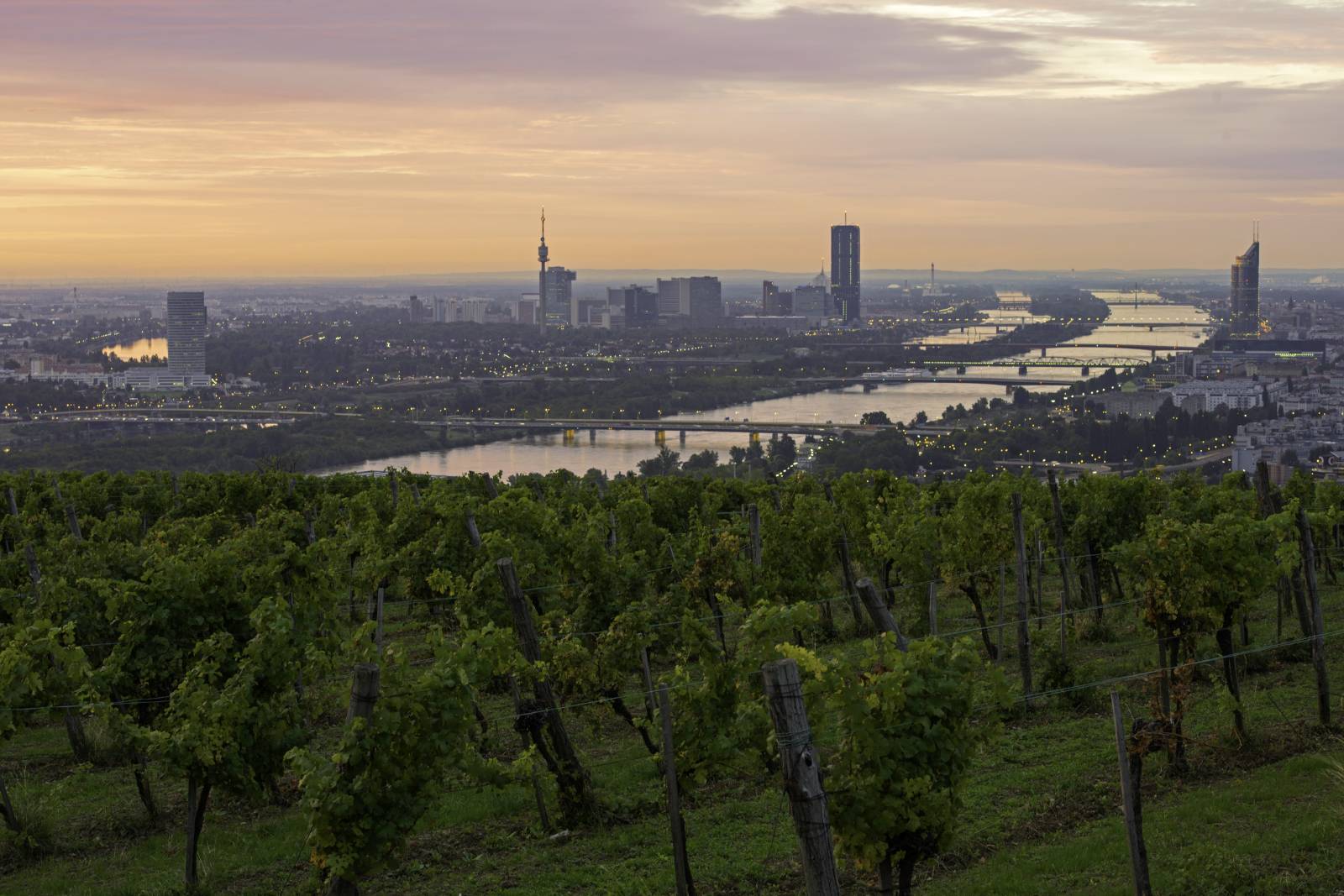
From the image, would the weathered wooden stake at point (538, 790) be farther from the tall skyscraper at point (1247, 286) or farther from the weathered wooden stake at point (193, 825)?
the tall skyscraper at point (1247, 286)

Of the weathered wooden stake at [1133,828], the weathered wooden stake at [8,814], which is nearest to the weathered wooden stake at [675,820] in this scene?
the weathered wooden stake at [1133,828]

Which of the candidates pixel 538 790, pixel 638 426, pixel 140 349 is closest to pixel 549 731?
pixel 538 790

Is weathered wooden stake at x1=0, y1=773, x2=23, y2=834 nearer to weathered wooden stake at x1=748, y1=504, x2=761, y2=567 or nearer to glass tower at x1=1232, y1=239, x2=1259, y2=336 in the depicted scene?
weathered wooden stake at x1=748, y1=504, x2=761, y2=567

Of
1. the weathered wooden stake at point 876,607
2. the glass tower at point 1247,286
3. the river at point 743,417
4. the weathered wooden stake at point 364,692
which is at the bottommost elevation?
the river at point 743,417

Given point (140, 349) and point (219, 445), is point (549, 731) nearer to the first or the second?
point (219, 445)

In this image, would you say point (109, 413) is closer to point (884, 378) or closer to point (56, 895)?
point (884, 378)

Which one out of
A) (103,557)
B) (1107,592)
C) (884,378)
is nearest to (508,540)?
(103,557)
